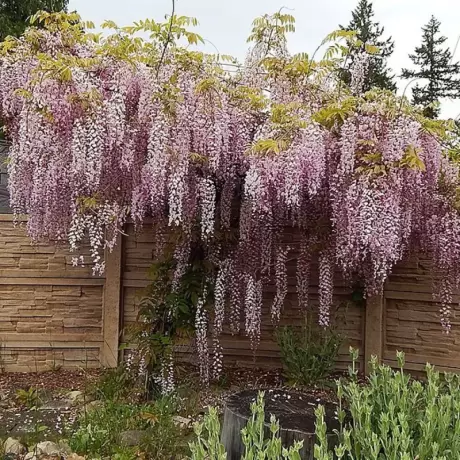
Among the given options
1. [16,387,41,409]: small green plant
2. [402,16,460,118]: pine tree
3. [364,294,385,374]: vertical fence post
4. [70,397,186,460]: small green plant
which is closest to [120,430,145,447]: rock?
[70,397,186,460]: small green plant

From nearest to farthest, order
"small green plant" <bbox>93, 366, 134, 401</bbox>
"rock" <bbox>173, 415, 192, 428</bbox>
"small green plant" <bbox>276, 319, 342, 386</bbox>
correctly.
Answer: "rock" <bbox>173, 415, 192, 428</bbox> < "small green plant" <bbox>93, 366, 134, 401</bbox> < "small green plant" <bbox>276, 319, 342, 386</bbox>

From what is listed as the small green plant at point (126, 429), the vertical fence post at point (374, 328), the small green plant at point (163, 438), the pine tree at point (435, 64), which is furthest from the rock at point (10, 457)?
the pine tree at point (435, 64)

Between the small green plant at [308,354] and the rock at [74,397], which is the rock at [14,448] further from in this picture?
the small green plant at [308,354]

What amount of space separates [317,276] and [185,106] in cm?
196

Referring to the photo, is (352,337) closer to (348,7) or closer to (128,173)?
(128,173)

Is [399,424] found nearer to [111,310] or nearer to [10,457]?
[10,457]

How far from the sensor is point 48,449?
308 centimetres

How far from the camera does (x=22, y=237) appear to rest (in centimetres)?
492

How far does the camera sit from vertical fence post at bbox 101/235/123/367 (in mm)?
4824

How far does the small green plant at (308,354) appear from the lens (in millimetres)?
→ 4242

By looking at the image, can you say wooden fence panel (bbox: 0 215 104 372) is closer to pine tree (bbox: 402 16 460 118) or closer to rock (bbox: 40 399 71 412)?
rock (bbox: 40 399 71 412)

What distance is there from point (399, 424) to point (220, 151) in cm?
210

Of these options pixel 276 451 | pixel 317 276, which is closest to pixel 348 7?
pixel 317 276

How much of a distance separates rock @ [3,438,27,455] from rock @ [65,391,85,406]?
84 centimetres
